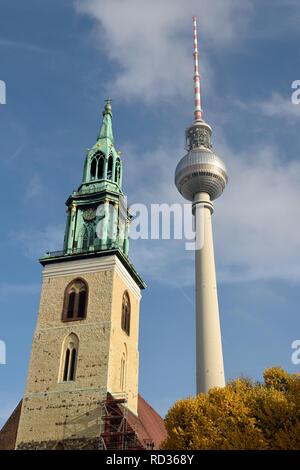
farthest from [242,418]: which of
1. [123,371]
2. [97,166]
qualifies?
[97,166]

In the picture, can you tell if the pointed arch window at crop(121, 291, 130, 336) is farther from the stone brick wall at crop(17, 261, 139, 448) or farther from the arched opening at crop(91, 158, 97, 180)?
the arched opening at crop(91, 158, 97, 180)

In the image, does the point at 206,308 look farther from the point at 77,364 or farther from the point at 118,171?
the point at 77,364

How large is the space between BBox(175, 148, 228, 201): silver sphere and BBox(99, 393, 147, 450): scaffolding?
44.4 metres

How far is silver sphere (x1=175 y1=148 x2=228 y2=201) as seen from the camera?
7419 centimetres

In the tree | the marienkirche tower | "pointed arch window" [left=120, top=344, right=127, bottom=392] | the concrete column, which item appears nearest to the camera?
the tree

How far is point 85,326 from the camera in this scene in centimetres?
4031

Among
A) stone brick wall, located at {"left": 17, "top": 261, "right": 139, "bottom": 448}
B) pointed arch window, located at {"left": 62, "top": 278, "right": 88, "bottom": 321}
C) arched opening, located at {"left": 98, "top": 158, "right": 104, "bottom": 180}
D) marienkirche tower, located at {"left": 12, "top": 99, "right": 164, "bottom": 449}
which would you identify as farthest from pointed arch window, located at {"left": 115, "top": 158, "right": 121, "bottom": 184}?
pointed arch window, located at {"left": 62, "top": 278, "right": 88, "bottom": 321}

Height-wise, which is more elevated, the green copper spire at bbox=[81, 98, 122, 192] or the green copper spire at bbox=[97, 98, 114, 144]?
the green copper spire at bbox=[97, 98, 114, 144]

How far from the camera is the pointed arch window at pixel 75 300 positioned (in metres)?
Answer: 41.5

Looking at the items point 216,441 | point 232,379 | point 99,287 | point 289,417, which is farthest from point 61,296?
point 289,417

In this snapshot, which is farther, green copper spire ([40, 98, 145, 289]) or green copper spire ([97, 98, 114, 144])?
green copper spire ([97, 98, 114, 144])

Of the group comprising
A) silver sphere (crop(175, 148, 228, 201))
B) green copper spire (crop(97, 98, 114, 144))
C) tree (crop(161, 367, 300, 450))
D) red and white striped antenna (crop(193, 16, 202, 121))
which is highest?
red and white striped antenna (crop(193, 16, 202, 121))

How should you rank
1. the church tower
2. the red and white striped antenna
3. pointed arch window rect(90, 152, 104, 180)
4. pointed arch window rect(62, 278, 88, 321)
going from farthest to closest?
the red and white striped antenna, pointed arch window rect(90, 152, 104, 180), pointed arch window rect(62, 278, 88, 321), the church tower

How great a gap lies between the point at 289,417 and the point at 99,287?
19.6 m
